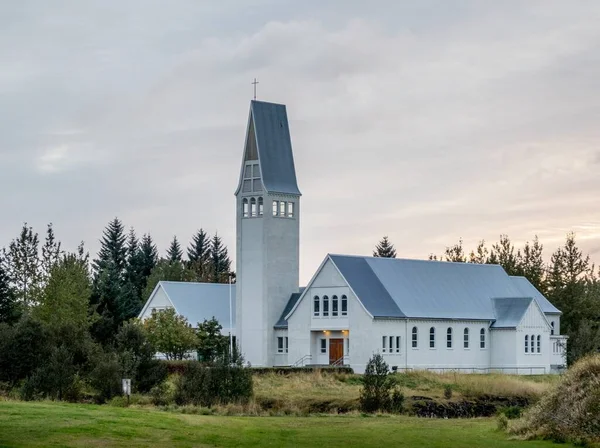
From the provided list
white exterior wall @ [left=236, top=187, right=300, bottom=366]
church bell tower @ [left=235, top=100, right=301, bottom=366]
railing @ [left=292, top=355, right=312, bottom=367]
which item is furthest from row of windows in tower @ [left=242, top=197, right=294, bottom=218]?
railing @ [left=292, top=355, right=312, bottom=367]

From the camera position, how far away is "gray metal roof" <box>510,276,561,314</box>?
9726 centimetres

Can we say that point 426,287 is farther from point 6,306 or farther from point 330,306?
point 6,306

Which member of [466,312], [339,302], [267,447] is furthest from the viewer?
[466,312]

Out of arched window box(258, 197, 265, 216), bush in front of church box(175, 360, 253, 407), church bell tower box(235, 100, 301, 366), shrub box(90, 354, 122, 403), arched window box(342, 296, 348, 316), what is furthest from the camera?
arched window box(258, 197, 265, 216)

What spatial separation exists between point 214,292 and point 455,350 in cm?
2451

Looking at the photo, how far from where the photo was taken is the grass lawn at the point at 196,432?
1143 inches

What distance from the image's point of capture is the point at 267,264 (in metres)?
88.1

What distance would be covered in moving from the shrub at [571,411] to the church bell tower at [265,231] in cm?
5223

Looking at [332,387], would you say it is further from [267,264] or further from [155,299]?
[155,299]

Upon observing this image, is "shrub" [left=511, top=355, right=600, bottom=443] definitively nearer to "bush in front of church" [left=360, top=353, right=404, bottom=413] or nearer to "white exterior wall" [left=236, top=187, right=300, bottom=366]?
"bush in front of church" [left=360, top=353, right=404, bottom=413]

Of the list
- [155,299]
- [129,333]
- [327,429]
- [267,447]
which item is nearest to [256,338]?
[155,299]

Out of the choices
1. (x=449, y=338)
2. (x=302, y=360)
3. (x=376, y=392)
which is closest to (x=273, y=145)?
(x=302, y=360)

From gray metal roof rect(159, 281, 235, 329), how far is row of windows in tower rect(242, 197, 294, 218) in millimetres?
10262

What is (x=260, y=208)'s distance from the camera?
293ft
